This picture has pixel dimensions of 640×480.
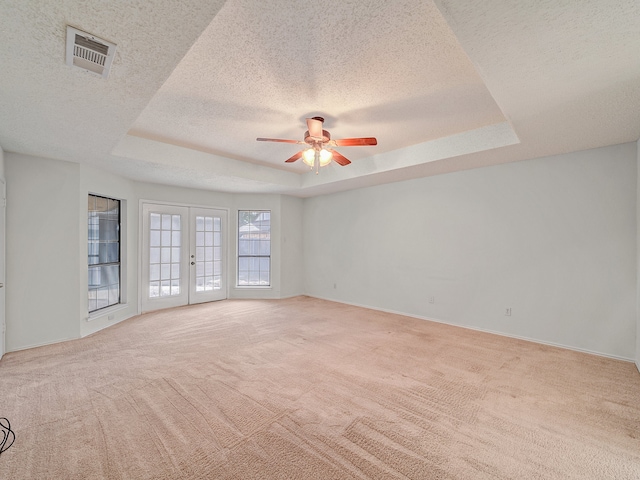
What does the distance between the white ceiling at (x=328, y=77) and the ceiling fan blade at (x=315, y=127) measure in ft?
0.58

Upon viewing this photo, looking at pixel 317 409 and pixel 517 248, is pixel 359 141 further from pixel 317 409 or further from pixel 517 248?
pixel 517 248

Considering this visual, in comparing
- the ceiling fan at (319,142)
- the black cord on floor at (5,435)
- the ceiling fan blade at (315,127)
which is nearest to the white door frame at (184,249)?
the black cord on floor at (5,435)

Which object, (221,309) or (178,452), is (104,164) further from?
(178,452)

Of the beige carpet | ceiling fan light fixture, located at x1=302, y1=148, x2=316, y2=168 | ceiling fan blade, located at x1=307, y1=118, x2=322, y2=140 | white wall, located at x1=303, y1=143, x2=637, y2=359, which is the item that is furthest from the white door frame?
ceiling fan blade, located at x1=307, y1=118, x2=322, y2=140

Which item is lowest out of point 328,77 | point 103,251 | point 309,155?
point 103,251

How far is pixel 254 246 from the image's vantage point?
701 centimetres

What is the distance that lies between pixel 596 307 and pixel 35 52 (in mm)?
5776

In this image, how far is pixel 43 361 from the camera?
3.33 metres

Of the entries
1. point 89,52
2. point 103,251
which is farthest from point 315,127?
point 103,251

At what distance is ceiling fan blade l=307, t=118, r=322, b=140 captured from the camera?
3090mm

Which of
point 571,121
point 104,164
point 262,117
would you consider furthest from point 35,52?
point 571,121

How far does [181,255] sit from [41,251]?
237 centimetres

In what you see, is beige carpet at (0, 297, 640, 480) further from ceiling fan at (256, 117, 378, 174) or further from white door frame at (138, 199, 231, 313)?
ceiling fan at (256, 117, 378, 174)

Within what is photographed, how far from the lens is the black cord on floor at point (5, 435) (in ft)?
6.38
